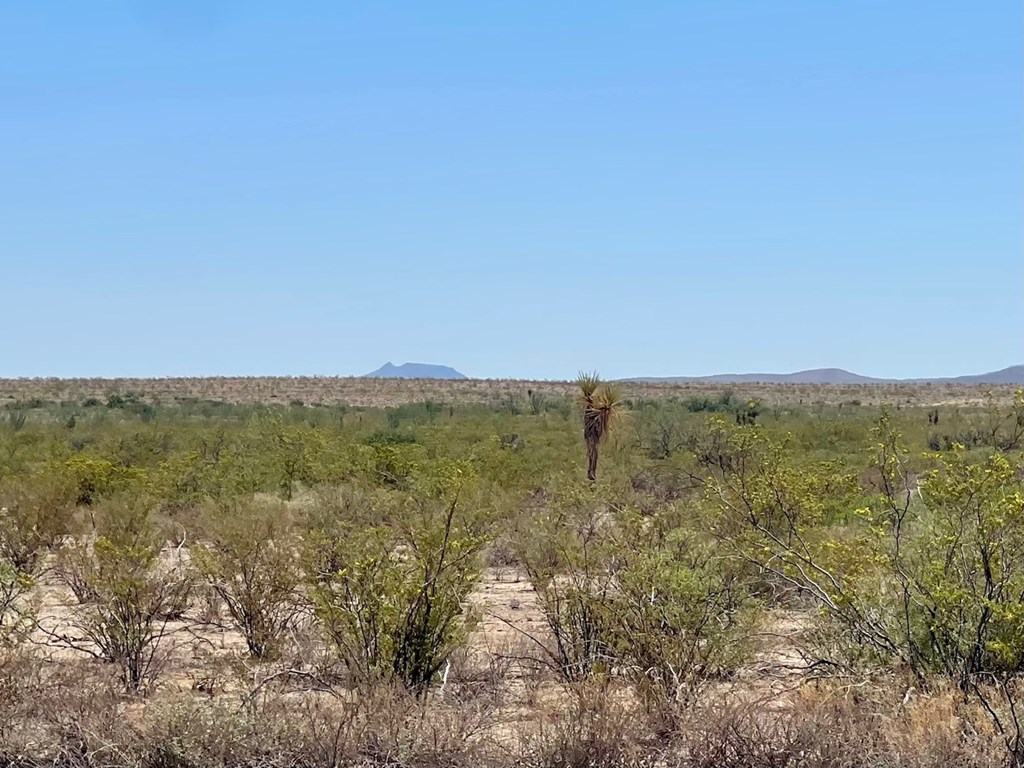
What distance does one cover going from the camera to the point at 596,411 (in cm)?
2344

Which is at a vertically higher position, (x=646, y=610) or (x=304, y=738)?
(x=646, y=610)

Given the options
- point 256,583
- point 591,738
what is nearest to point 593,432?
point 256,583

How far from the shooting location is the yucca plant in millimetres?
23375

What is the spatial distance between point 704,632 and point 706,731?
4.59ft

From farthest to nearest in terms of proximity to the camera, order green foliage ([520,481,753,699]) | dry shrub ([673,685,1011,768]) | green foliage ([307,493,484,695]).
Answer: green foliage ([307,493,484,695]) → green foliage ([520,481,753,699]) → dry shrub ([673,685,1011,768])

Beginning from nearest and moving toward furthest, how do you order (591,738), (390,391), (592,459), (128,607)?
(591,738), (128,607), (592,459), (390,391)

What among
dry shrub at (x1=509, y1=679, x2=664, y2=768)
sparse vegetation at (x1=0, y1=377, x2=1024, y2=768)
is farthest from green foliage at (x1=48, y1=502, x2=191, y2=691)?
dry shrub at (x1=509, y1=679, x2=664, y2=768)

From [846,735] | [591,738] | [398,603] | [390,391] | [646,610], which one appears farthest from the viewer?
[390,391]

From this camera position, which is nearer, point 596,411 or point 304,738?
point 304,738

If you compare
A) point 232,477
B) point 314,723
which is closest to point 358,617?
point 314,723

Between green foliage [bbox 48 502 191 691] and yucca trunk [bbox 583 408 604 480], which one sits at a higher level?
yucca trunk [bbox 583 408 604 480]

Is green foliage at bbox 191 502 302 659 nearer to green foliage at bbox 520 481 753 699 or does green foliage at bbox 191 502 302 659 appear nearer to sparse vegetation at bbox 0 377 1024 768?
sparse vegetation at bbox 0 377 1024 768

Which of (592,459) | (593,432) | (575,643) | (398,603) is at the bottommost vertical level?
(575,643)

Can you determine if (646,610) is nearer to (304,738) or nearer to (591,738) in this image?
(591,738)
